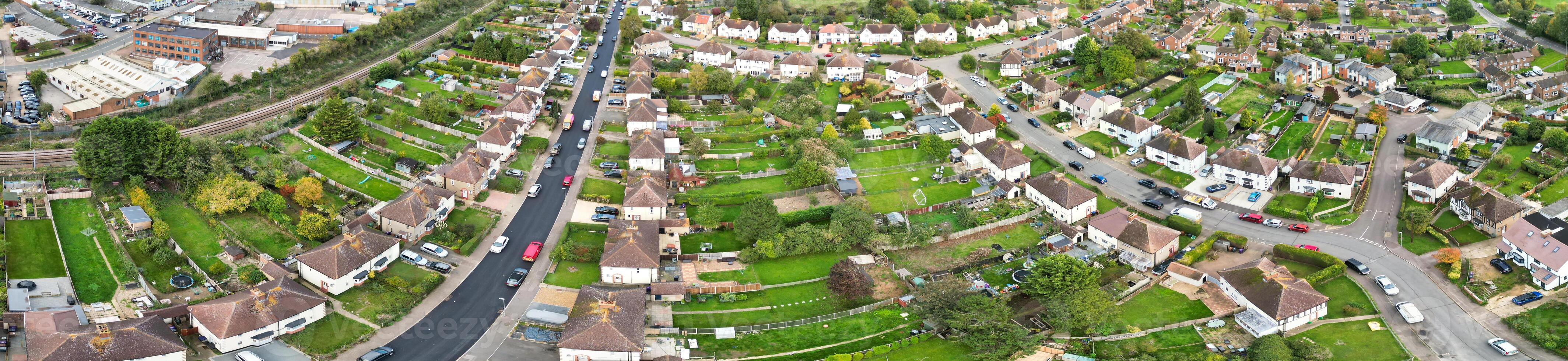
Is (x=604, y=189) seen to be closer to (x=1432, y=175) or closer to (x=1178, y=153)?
(x=1178, y=153)

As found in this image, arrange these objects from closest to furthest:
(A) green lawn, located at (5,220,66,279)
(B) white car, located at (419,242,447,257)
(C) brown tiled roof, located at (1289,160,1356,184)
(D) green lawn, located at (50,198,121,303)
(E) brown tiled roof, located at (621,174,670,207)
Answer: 1. (D) green lawn, located at (50,198,121,303)
2. (A) green lawn, located at (5,220,66,279)
3. (B) white car, located at (419,242,447,257)
4. (E) brown tiled roof, located at (621,174,670,207)
5. (C) brown tiled roof, located at (1289,160,1356,184)

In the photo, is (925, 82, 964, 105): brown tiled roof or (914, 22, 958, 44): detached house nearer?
(925, 82, 964, 105): brown tiled roof

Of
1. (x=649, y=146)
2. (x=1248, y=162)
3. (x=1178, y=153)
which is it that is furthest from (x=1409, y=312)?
(x=649, y=146)

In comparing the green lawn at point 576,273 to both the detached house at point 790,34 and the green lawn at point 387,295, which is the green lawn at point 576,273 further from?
the detached house at point 790,34

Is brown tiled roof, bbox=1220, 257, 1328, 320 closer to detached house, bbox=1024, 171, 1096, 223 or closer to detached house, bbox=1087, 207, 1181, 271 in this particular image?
detached house, bbox=1087, 207, 1181, 271

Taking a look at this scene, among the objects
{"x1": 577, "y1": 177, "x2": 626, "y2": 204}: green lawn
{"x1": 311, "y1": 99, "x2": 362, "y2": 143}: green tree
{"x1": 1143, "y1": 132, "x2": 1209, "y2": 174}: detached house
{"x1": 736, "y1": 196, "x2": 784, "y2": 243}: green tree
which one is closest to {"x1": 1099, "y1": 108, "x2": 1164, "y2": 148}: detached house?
{"x1": 1143, "y1": 132, "x2": 1209, "y2": 174}: detached house

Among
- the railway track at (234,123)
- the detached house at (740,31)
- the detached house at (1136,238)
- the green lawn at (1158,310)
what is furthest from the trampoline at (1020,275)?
the railway track at (234,123)

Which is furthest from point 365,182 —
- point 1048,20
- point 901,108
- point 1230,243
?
point 1048,20

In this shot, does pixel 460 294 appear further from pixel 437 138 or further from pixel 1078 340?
pixel 1078 340
